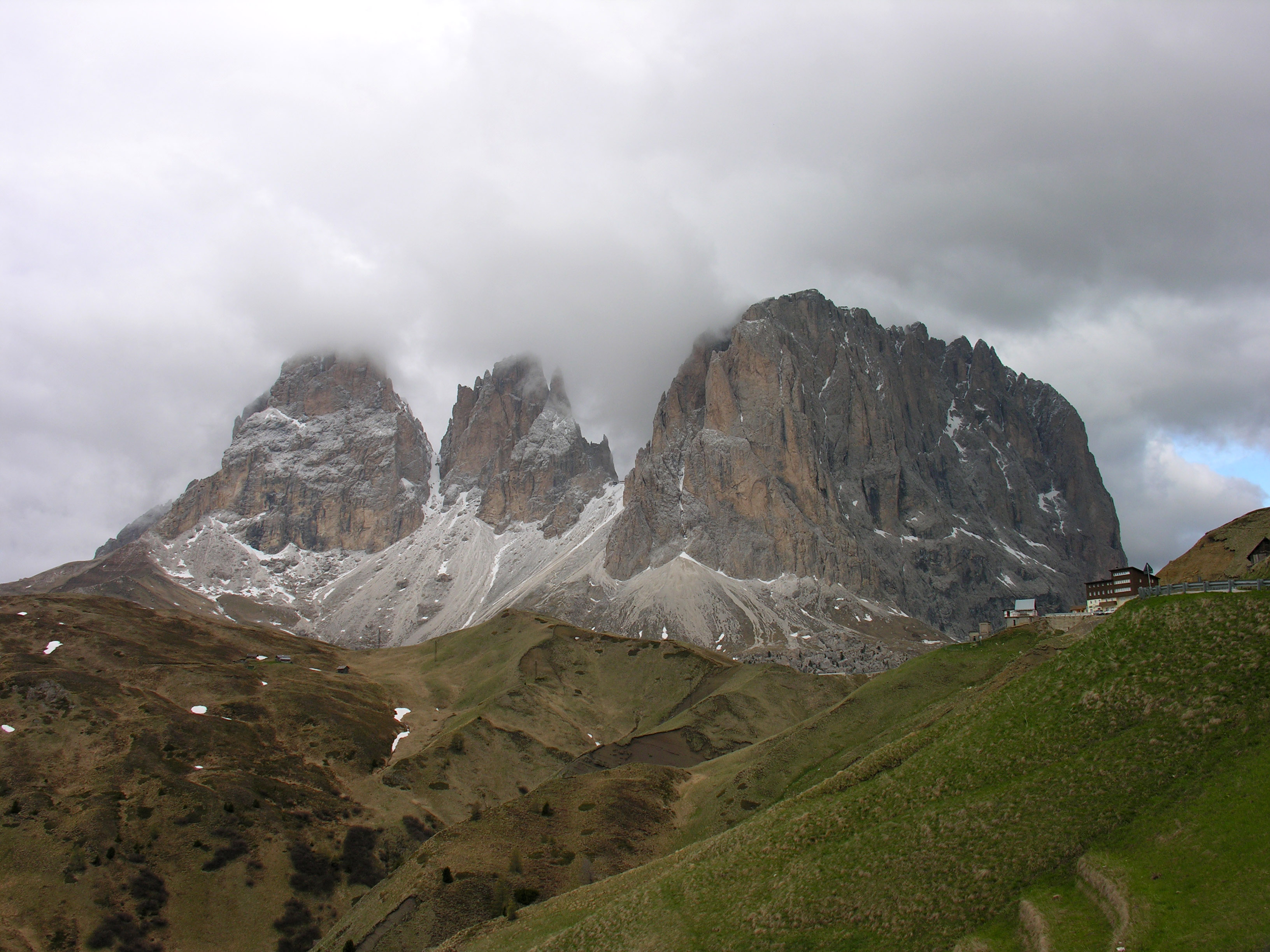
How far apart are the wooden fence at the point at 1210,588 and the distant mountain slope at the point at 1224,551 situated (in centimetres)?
3016

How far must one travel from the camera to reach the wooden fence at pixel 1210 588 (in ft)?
151

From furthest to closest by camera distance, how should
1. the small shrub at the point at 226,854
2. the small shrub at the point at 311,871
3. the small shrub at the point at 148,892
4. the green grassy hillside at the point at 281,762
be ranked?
the small shrub at the point at 311,871, the small shrub at the point at 226,854, the small shrub at the point at 148,892, the green grassy hillside at the point at 281,762

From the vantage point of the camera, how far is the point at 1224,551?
281 ft

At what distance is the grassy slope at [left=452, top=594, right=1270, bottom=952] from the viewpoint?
99.5 ft

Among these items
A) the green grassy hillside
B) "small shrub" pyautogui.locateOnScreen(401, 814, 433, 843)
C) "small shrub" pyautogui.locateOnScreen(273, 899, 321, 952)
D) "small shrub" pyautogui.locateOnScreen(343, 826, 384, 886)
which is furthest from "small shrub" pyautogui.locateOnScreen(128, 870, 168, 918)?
"small shrub" pyautogui.locateOnScreen(401, 814, 433, 843)

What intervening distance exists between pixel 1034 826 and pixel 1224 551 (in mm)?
66765

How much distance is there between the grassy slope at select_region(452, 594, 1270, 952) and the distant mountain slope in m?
44.2

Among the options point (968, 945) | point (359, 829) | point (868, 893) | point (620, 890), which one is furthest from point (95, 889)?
point (968, 945)

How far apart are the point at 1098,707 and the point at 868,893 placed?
14682 mm

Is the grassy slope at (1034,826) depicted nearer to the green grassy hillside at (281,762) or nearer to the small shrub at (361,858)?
the green grassy hillside at (281,762)

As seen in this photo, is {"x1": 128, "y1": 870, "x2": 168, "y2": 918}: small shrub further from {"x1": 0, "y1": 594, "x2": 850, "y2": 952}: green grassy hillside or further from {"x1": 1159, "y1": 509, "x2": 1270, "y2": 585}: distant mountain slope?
{"x1": 1159, "y1": 509, "x2": 1270, "y2": 585}: distant mountain slope

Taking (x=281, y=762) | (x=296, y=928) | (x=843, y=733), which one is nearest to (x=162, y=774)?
(x=281, y=762)

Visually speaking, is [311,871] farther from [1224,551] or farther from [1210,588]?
[1224,551]

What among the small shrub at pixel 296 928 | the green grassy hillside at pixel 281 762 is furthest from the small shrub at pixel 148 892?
the small shrub at pixel 296 928
